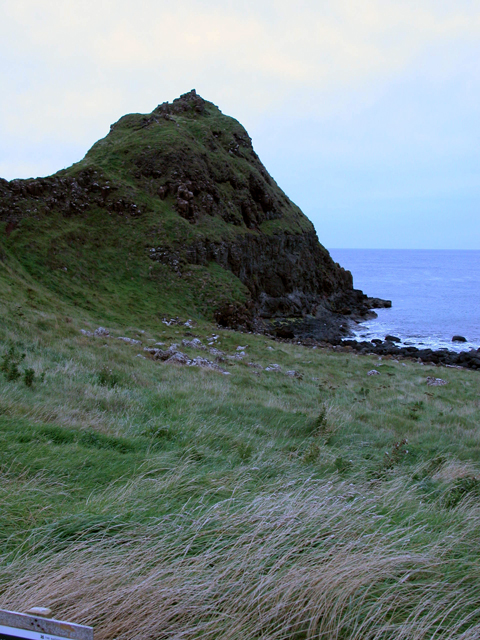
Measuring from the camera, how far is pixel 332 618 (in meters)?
2.59

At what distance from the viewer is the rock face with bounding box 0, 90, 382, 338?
131 ft

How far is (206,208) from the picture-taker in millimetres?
47219

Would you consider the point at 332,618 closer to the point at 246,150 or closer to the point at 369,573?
the point at 369,573

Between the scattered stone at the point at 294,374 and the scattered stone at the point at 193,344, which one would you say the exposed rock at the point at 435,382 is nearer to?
the scattered stone at the point at 294,374

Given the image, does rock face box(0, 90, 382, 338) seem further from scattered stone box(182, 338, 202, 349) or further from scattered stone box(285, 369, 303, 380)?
scattered stone box(285, 369, 303, 380)

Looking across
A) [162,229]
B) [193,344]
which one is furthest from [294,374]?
[162,229]

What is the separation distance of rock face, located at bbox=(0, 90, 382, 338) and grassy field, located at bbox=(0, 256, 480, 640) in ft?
99.3

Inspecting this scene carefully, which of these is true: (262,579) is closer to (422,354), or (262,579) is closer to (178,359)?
(178,359)

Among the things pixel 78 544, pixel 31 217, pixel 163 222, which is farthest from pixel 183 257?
pixel 78 544

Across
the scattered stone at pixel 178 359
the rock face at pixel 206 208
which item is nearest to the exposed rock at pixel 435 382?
the scattered stone at pixel 178 359

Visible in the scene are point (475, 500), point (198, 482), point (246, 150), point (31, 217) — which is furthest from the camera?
point (246, 150)

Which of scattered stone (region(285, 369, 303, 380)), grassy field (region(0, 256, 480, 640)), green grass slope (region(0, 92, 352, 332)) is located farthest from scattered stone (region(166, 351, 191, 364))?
green grass slope (region(0, 92, 352, 332))

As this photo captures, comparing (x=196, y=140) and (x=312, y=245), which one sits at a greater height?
(x=196, y=140)

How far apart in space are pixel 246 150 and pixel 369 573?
6483 centimetres
